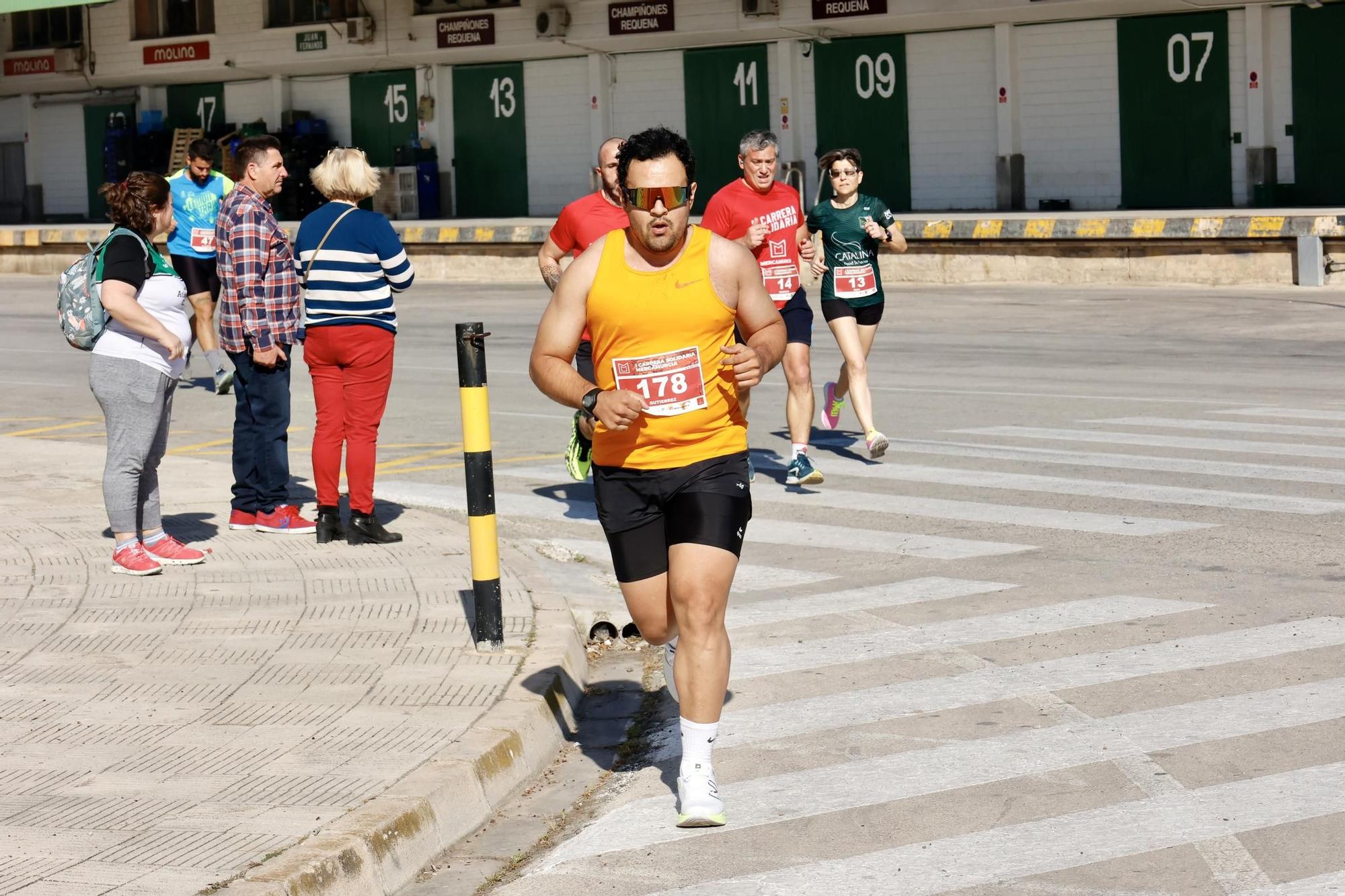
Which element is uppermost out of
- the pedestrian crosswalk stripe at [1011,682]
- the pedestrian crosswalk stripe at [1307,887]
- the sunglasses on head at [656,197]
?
the sunglasses on head at [656,197]

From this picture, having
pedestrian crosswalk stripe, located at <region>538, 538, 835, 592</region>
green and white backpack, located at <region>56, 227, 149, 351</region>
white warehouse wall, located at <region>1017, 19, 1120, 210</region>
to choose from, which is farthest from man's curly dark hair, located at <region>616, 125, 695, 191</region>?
white warehouse wall, located at <region>1017, 19, 1120, 210</region>

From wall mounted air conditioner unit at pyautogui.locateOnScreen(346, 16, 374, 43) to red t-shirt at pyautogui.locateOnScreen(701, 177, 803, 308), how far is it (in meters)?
31.8

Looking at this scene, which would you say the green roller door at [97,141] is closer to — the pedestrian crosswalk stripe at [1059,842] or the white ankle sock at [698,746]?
the white ankle sock at [698,746]

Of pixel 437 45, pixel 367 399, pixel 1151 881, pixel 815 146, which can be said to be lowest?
pixel 1151 881

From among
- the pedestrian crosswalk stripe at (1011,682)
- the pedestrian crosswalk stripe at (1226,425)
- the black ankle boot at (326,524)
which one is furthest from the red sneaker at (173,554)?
the pedestrian crosswalk stripe at (1226,425)

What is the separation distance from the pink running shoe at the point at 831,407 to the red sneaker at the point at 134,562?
5502mm

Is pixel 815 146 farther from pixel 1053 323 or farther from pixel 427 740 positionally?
pixel 427 740

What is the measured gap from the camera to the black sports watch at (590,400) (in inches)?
208

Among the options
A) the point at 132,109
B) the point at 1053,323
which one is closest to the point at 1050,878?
the point at 1053,323

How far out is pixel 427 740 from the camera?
575 cm

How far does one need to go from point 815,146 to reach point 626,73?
4.89 meters

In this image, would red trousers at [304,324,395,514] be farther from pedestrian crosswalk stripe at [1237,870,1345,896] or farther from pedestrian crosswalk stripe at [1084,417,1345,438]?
pedestrian crosswalk stripe at [1084,417,1345,438]

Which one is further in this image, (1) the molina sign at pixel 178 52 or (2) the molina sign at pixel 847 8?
(1) the molina sign at pixel 178 52

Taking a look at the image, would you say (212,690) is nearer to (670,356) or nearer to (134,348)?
(670,356)
